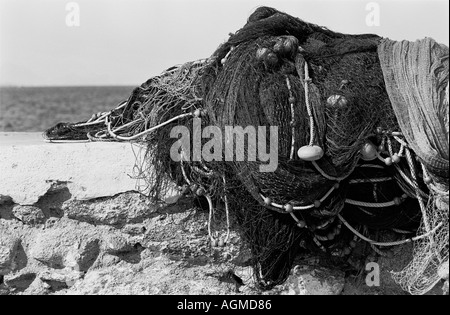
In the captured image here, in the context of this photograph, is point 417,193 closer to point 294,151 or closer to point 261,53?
point 294,151

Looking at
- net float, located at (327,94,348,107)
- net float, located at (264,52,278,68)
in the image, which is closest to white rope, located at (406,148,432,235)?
net float, located at (327,94,348,107)

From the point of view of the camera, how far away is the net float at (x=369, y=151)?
2.73m

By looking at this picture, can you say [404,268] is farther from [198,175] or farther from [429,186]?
[198,175]

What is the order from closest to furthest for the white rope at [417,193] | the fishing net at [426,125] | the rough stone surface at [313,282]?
the fishing net at [426,125], the white rope at [417,193], the rough stone surface at [313,282]

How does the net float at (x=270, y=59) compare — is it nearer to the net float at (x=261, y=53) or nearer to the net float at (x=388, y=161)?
the net float at (x=261, y=53)

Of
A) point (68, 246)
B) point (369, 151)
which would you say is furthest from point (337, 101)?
point (68, 246)

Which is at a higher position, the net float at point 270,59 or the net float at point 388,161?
the net float at point 270,59

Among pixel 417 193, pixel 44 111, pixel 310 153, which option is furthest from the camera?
pixel 44 111

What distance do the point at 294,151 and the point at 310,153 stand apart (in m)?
0.10

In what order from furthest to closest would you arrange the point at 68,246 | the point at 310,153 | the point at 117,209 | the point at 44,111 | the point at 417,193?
the point at 44,111 < the point at 68,246 < the point at 117,209 < the point at 417,193 < the point at 310,153

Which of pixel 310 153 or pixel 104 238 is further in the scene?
pixel 104 238

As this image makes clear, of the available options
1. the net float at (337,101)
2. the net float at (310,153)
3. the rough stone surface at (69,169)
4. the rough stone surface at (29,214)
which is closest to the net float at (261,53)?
the net float at (337,101)

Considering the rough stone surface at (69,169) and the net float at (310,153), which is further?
the rough stone surface at (69,169)

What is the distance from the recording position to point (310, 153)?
2.66 metres
